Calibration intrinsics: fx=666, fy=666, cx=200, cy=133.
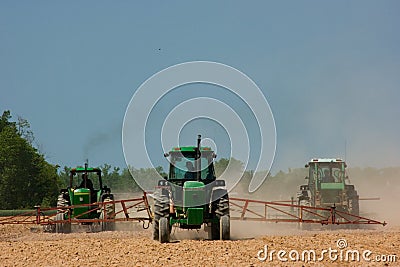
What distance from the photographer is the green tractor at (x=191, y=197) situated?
18.8 m

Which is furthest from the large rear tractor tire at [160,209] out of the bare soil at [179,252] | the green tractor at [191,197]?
the bare soil at [179,252]

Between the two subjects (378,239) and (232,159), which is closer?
(378,239)

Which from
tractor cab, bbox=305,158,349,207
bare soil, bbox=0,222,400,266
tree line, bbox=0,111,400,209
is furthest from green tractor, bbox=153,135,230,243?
tree line, bbox=0,111,400,209

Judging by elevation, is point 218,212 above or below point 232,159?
below

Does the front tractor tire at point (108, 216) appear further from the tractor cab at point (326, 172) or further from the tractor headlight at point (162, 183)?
the tractor cab at point (326, 172)

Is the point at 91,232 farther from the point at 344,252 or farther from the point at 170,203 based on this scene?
the point at 344,252

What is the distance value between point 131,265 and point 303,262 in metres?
3.67

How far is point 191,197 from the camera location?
62.1 feet

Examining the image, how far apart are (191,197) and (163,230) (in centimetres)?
122

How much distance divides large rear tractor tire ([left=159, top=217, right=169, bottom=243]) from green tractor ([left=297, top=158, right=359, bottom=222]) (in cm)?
1212

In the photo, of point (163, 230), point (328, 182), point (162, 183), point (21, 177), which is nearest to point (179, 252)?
point (163, 230)

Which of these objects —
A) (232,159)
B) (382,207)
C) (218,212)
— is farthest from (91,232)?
(382,207)

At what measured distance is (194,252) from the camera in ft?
52.6

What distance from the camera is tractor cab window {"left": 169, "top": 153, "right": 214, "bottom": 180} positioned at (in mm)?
20391
